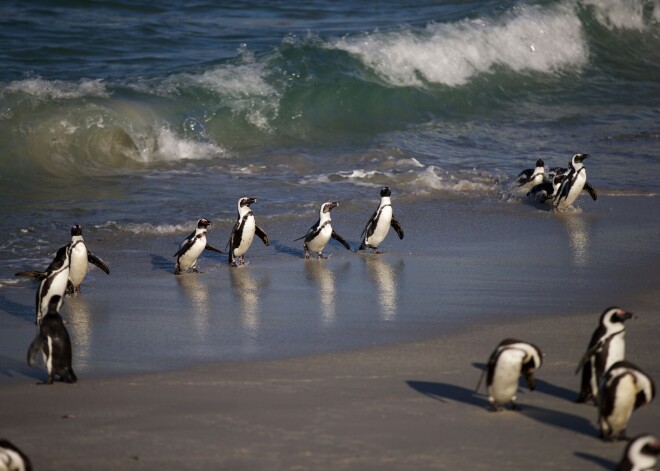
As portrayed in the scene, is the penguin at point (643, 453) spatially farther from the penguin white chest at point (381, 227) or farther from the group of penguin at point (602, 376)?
the penguin white chest at point (381, 227)

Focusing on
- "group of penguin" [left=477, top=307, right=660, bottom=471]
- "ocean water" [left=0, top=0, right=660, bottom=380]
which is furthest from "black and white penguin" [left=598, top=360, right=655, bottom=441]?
"ocean water" [left=0, top=0, right=660, bottom=380]

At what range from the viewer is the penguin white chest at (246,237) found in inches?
358

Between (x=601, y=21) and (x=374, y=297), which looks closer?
(x=374, y=297)

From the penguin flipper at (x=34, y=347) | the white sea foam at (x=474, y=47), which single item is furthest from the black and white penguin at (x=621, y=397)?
the white sea foam at (x=474, y=47)

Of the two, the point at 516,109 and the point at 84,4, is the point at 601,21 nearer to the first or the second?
the point at 516,109

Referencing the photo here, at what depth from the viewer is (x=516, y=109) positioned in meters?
17.5

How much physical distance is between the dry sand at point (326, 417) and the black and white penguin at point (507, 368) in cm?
8

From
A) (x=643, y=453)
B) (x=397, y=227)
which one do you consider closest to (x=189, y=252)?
(x=397, y=227)

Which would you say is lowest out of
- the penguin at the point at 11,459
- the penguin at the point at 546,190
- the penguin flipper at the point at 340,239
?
the penguin at the point at 11,459

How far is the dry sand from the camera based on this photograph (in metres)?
4.85

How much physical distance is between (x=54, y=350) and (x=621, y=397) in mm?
2964

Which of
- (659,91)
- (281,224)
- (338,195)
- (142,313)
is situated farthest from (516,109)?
(142,313)

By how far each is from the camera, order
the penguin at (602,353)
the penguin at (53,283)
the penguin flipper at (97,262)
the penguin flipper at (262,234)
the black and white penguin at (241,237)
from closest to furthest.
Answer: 1. the penguin at (602,353)
2. the penguin at (53,283)
3. the penguin flipper at (97,262)
4. the black and white penguin at (241,237)
5. the penguin flipper at (262,234)

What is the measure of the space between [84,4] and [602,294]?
654 inches
